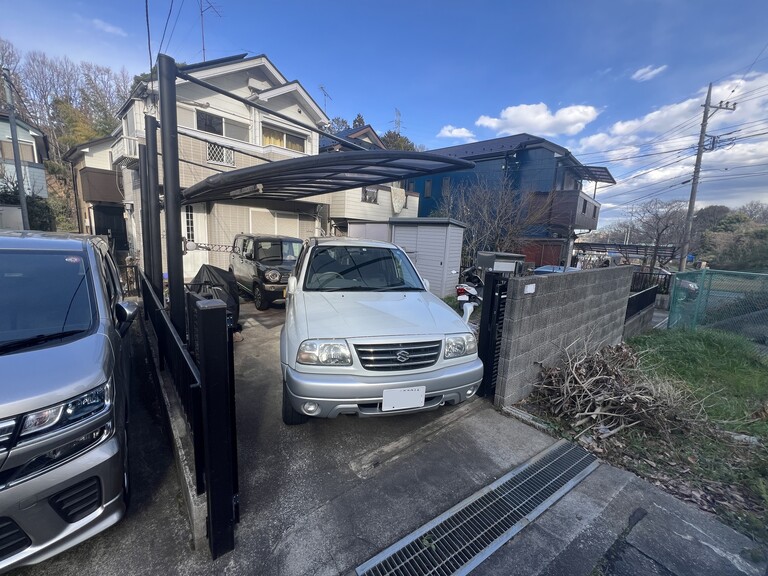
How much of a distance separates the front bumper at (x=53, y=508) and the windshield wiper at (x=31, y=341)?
0.63m

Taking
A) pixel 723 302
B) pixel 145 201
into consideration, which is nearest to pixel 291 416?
pixel 145 201

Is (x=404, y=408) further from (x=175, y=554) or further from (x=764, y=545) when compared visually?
(x=764, y=545)

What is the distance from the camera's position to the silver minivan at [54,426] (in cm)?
132

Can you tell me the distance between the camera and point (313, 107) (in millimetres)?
12266

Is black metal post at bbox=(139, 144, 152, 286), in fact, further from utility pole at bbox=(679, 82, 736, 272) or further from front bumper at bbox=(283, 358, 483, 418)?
utility pole at bbox=(679, 82, 736, 272)

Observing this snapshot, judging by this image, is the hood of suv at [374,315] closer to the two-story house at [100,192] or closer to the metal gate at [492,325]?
the metal gate at [492,325]

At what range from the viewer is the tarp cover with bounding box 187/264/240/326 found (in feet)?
15.4

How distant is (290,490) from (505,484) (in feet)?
4.97

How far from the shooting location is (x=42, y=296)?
2016mm

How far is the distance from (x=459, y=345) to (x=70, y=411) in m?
2.38

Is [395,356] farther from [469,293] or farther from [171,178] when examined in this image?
[469,293]

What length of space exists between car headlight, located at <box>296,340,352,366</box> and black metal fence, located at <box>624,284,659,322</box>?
6.15m

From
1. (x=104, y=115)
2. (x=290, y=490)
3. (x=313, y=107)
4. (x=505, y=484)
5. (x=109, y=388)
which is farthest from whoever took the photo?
(x=104, y=115)

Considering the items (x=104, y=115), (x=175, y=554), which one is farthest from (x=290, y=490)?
(x=104, y=115)
